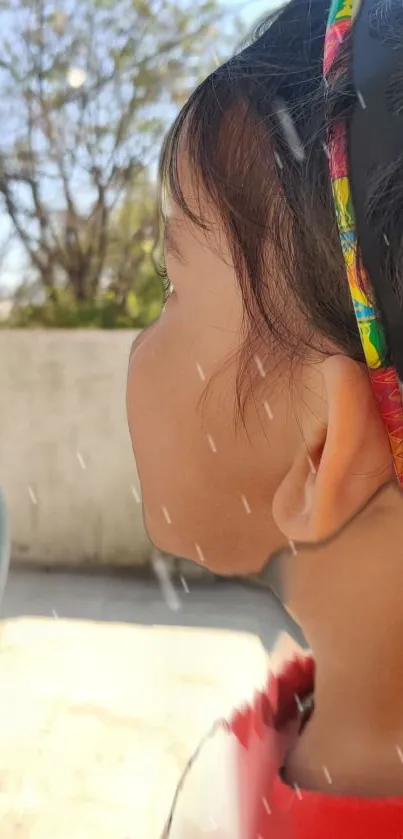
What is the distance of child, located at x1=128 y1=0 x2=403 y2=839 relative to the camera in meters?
0.32

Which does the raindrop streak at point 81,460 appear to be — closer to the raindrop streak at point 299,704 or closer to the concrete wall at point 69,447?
the concrete wall at point 69,447

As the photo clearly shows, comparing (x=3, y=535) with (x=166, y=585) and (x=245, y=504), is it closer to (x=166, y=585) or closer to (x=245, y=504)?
(x=245, y=504)

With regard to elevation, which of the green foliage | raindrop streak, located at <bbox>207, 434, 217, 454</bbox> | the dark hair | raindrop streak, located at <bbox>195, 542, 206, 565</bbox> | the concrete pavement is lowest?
the concrete pavement

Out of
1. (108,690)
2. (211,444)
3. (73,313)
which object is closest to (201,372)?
(211,444)

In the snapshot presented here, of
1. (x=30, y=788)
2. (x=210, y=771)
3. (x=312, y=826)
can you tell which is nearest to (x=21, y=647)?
(x=30, y=788)

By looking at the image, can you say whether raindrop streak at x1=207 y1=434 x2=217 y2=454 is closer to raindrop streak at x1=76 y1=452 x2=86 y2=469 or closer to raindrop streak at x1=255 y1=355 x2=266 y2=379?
raindrop streak at x1=255 y1=355 x2=266 y2=379

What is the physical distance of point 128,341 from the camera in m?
1.20

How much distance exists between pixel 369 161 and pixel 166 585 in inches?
39.7

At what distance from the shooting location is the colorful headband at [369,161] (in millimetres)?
296

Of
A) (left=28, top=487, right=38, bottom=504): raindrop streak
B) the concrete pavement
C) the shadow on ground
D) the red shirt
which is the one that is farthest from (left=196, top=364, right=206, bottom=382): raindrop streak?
(left=28, top=487, right=38, bottom=504): raindrop streak

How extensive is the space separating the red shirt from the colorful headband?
0.74ft

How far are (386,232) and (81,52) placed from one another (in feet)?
3.25

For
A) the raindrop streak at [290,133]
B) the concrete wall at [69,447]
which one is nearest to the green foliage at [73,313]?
the concrete wall at [69,447]

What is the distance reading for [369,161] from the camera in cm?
30
